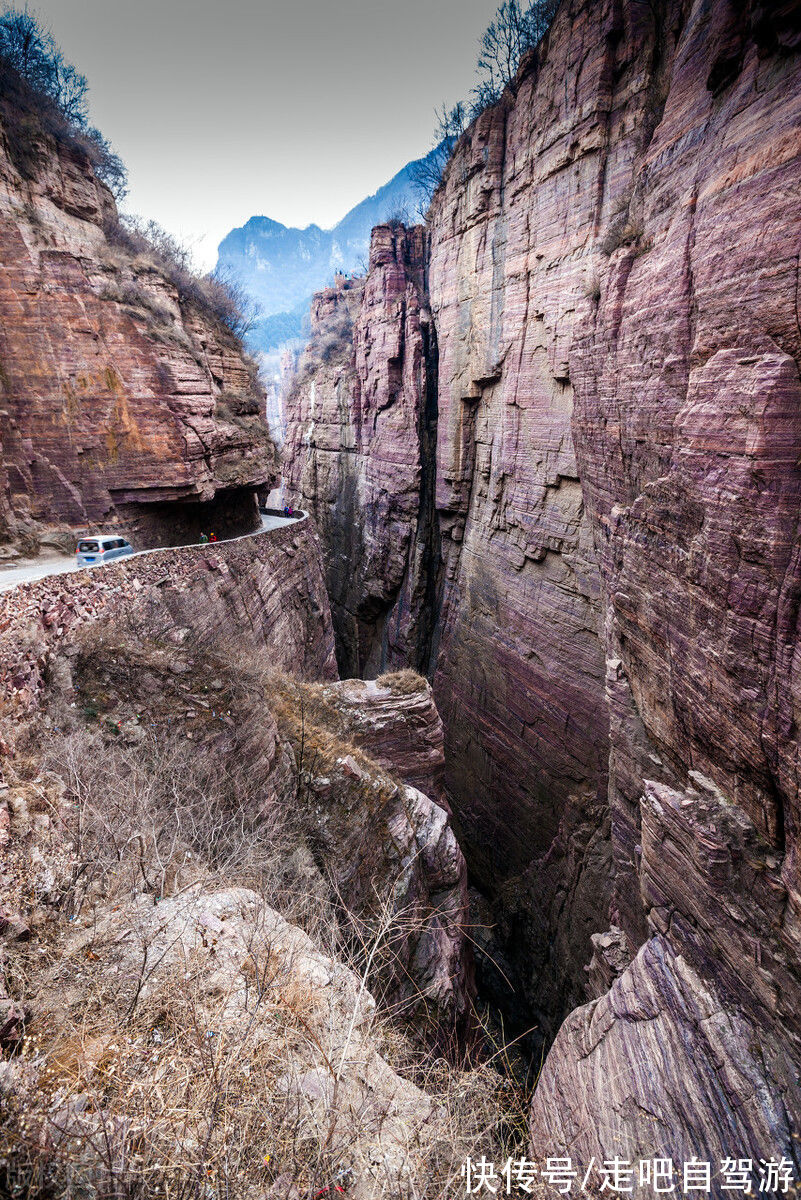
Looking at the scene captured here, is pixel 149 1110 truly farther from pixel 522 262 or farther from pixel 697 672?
pixel 522 262

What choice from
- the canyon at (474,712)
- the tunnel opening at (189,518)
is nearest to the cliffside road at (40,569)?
the canyon at (474,712)

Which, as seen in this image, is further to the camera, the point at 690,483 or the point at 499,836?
the point at 499,836

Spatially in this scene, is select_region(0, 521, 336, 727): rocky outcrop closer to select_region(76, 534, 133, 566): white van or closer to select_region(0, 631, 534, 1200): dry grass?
select_region(76, 534, 133, 566): white van

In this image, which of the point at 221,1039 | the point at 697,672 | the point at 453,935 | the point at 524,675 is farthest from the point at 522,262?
the point at 221,1039

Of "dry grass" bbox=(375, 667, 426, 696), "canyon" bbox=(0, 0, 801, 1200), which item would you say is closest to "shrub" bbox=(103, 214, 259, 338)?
"canyon" bbox=(0, 0, 801, 1200)

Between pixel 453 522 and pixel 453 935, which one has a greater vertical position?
pixel 453 522

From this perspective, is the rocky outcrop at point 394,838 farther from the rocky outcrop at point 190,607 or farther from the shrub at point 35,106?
the shrub at point 35,106
